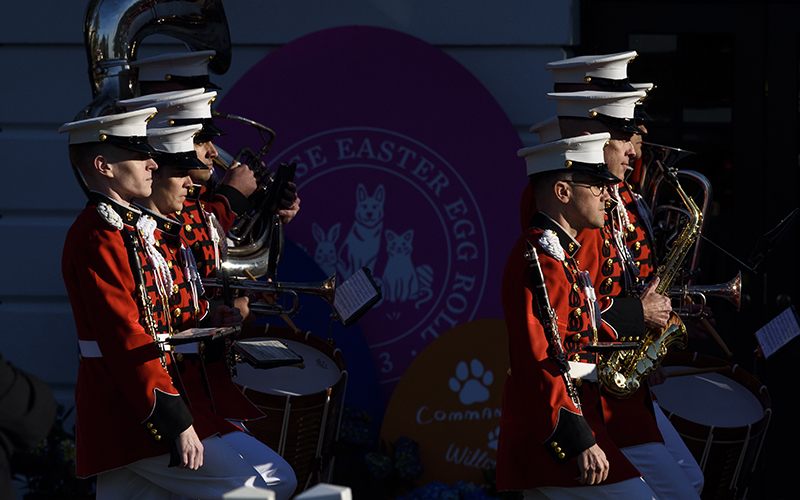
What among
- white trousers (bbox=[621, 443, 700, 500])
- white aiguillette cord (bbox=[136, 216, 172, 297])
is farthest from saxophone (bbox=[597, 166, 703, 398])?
white aiguillette cord (bbox=[136, 216, 172, 297])

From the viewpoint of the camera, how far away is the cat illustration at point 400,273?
5328 mm

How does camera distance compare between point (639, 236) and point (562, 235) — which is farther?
point (639, 236)

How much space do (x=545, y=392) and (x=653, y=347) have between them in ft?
2.73

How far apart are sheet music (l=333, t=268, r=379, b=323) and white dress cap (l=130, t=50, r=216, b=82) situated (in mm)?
1152

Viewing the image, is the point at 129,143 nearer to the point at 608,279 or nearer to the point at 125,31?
the point at 125,31

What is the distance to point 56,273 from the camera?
18.3 feet

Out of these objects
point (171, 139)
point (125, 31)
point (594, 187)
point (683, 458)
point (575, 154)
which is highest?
point (125, 31)

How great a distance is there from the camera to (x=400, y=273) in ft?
17.5

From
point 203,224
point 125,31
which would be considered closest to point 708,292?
point 203,224

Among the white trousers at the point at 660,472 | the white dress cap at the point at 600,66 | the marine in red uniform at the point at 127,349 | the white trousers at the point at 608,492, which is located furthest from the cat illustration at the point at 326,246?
the white trousers at the point at 608,492

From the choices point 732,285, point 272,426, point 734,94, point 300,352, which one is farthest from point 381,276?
point 734,94

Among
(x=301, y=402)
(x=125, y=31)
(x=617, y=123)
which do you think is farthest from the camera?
(x=125, y=31)

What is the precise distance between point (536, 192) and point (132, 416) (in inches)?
60.8

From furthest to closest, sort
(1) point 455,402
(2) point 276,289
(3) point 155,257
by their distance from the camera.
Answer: (1) point 455,402 → (2) point 276,289 → (3) point 155,257
